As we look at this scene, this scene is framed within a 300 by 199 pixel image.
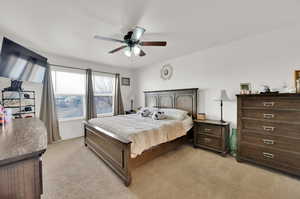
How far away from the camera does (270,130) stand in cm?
224

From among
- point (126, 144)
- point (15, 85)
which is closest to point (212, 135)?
point (126, 144)

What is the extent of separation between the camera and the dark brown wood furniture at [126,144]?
2020 millimetres

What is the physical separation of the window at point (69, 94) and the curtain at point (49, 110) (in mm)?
227

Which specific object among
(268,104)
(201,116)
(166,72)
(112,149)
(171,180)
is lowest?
(171,180)

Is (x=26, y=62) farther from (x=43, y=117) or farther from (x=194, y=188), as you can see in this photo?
(x=194, y=188)

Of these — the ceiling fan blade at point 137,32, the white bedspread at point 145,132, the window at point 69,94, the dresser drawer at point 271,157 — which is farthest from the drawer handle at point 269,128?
the window at point 69,94

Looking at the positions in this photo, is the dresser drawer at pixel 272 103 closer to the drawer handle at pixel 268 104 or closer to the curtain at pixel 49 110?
the drawer handle at pixel 268 104

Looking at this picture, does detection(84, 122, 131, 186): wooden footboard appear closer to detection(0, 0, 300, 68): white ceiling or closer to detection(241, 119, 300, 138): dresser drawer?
detection(0, 0, 300, 68): white ceiling

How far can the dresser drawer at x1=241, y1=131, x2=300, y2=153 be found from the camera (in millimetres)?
2047

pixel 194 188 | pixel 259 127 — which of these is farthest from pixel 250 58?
pixel 194 188

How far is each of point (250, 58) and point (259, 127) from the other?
149 centimetres

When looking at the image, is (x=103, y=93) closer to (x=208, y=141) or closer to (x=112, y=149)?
(x=112, y=149)

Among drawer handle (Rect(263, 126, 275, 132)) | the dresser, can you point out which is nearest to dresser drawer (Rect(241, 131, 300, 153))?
the dresser

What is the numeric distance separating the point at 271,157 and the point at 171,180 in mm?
1783
